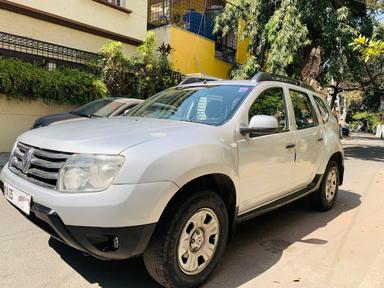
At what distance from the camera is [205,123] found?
3.77m

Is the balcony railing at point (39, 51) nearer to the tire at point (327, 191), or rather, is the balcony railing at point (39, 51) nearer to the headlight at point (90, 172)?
the tire at point (327, 191)

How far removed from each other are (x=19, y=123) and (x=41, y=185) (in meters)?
7.88

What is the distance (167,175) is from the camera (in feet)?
9.59

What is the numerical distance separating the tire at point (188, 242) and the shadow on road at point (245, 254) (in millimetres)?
262

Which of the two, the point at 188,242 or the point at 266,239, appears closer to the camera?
the point at 188,242

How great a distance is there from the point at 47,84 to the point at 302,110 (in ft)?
23.7

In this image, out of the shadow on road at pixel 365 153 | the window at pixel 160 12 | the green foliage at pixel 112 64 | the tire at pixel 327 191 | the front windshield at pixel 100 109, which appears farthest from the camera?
the window at pixel 160 12

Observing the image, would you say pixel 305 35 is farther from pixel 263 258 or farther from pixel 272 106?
pixel 263 258

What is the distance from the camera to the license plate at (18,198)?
10.1 feet

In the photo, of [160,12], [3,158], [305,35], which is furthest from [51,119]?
[160,12]

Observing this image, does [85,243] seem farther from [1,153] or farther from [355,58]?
[355,58]

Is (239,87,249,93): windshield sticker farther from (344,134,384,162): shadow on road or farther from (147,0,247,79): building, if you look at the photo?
(344,134,384,162): shadow on road

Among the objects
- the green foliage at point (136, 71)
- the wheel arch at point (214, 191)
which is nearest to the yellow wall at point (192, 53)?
the green foliage at point (136, 71)

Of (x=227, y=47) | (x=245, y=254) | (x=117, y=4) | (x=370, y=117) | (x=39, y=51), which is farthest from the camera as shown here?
(x=370, y=117)
